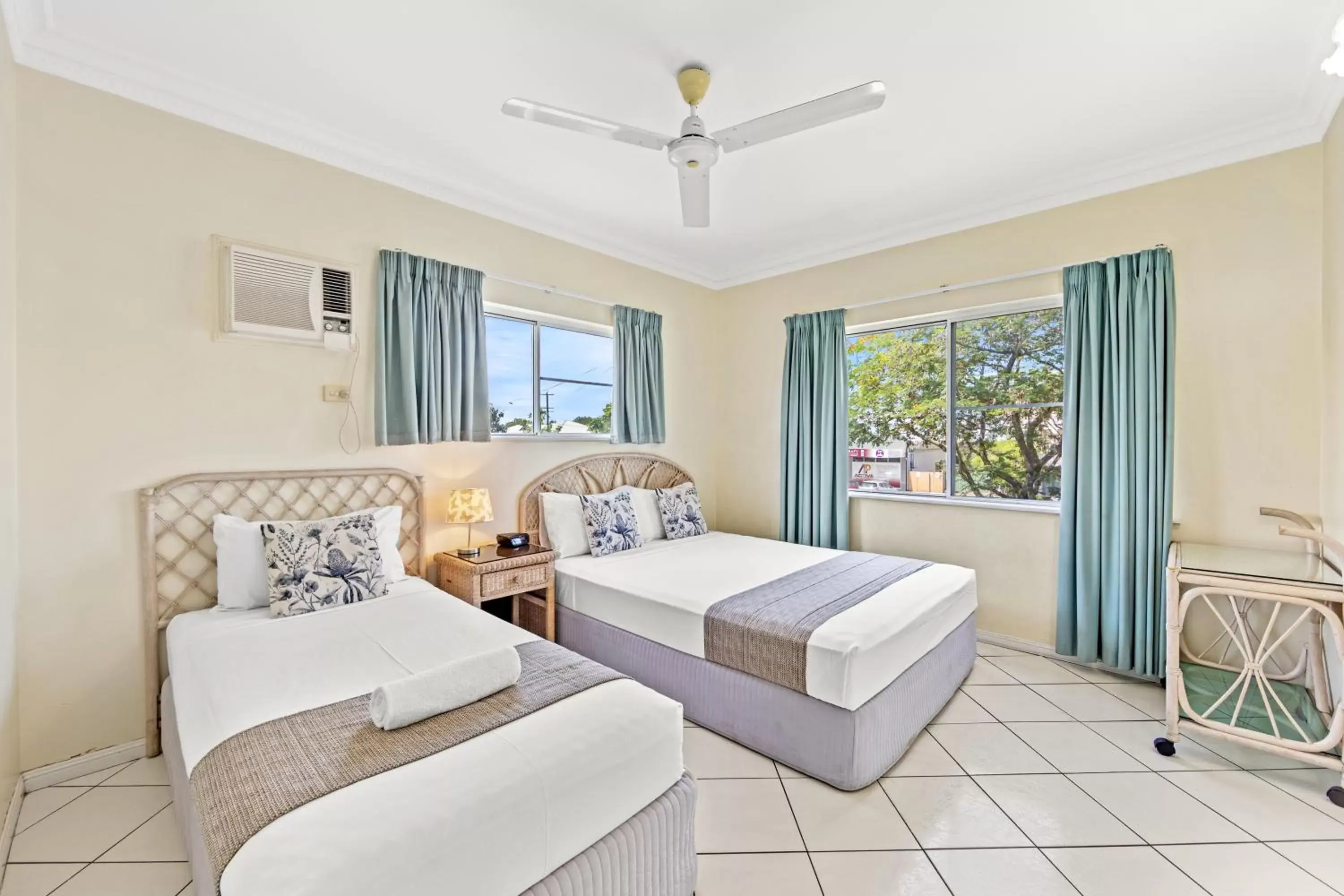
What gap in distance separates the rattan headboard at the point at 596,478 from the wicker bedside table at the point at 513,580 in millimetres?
290

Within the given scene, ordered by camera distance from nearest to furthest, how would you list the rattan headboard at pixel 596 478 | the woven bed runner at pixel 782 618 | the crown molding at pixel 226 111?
the crown molding at pixel 226 111
the woven bed runner at pixel 782 618
the rattan headboard at pixel 596 478

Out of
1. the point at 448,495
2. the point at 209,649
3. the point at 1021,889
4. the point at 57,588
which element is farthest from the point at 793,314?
the point at 57,588

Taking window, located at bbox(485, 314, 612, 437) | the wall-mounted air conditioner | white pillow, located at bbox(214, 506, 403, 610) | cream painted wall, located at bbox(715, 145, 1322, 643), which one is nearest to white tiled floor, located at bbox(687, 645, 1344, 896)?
cream painted wall, located at bbox(715, 145, 1322, 643)

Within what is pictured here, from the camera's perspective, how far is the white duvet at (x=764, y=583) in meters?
2.12

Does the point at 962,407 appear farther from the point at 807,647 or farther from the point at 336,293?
the point at 336,293

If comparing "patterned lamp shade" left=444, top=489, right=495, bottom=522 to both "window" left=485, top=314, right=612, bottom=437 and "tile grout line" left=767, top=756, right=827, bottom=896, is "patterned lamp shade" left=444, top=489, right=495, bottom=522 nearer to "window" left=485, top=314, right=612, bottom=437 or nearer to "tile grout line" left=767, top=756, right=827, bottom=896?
"window" left=485, top=314, right=612, bottom=437

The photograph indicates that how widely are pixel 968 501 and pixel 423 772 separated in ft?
11.4

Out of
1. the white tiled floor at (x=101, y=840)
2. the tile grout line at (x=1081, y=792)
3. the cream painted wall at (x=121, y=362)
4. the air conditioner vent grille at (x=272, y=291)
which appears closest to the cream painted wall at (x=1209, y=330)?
the tile grout line at (x=1081, y=792)

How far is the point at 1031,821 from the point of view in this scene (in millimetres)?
1949

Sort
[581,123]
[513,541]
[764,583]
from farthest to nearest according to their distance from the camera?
1. [513,541]
2. [764,583]
3. [581,123]

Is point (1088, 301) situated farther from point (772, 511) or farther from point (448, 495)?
point (448, 495)

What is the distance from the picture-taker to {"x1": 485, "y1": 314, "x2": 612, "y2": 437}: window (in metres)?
3.57

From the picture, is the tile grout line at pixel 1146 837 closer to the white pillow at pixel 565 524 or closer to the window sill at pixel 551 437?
the white pillow at pixel 565 524

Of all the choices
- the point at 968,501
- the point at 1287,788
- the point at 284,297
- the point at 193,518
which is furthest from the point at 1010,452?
the point at 193,518
